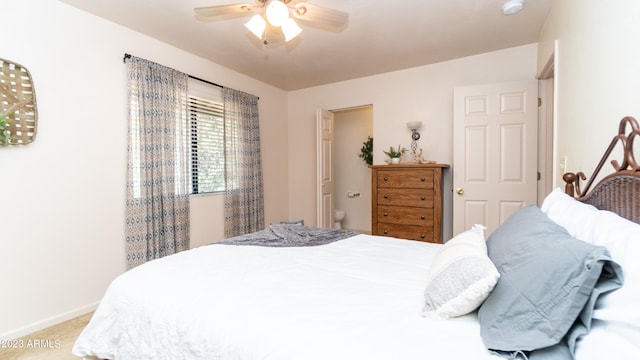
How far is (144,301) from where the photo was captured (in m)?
1.23

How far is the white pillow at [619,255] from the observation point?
2.19 ft

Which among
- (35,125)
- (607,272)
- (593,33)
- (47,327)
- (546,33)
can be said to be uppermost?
(546,33)

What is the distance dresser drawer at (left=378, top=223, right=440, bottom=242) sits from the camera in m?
3.20

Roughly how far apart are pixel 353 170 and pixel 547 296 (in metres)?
4.72

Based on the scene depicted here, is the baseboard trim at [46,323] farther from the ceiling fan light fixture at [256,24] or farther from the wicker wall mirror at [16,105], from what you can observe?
the ceiling fan light fixture at [256,24]

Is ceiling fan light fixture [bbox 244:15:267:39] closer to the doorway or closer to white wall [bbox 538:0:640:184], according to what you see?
white wall [bbox 538:0:640:184]

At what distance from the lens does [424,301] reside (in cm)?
109

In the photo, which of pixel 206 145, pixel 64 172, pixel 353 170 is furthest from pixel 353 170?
pixel 64 172

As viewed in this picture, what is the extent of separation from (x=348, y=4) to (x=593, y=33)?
1587mm

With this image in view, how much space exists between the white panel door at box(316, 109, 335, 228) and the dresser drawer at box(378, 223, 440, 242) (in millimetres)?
1090

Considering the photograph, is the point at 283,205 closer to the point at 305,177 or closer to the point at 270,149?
the point at 305,177

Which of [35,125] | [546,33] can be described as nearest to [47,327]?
[35,125]

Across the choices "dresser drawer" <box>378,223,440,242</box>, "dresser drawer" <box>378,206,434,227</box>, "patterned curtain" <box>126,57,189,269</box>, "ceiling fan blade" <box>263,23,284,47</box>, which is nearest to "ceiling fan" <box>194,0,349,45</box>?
"ceiling fan blade" <box>263,23,284,47</box>

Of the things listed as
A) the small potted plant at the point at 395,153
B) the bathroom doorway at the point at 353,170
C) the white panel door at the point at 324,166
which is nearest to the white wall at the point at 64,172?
the white panel door at the point at 324,166
